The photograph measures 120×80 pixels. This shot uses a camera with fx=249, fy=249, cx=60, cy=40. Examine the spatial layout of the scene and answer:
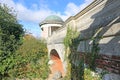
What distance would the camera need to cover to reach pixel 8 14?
2445cm

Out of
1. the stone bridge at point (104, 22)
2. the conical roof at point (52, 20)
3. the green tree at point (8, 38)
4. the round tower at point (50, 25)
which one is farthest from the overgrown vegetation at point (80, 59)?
the conical roof at point (52, 20)

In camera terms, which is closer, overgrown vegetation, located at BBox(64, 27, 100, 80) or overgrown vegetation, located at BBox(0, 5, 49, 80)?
overgrown vegetation, located at BBox(64, 27, 100, 80)

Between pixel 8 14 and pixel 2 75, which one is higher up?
pixel 8 14

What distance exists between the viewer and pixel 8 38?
22328mm

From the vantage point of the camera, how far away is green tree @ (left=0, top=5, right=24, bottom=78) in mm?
21156

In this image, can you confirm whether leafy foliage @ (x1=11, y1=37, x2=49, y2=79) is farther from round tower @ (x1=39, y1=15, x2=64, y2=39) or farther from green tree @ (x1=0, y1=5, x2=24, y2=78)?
round tower @ (x1=39, y1=15, x2=64, y2=39)

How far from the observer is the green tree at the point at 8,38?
833 inches

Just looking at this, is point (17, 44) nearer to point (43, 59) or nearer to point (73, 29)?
point (43, 59)

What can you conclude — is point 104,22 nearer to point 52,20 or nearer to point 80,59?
point 80,59

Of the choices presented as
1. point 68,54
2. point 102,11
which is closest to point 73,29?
point 68,54

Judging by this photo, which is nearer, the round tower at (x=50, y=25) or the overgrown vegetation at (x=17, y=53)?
the overgrown vegetation at (x=17, y=53)

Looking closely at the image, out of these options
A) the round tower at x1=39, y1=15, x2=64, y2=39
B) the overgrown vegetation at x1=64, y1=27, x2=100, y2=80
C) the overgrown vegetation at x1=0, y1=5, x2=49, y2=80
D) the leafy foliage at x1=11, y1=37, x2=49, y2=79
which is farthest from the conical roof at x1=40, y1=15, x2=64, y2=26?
the overgrown vegetation at x1=64, y1=27, x2=100, y2=80

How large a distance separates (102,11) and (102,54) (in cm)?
224

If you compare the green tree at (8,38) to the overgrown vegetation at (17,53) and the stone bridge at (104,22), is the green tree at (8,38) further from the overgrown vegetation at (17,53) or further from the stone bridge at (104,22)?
the stone bridge at (104,22)
